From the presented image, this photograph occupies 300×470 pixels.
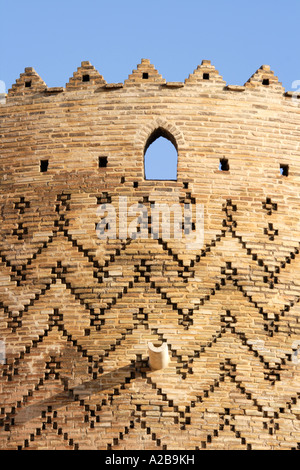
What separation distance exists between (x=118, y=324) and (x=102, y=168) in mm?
1593

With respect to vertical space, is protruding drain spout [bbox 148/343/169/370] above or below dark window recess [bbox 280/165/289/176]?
below

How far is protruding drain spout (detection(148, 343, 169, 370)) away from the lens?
8834mm

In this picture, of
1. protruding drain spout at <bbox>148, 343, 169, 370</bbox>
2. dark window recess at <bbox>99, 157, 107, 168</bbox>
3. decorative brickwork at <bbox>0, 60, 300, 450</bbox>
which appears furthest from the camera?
dark window recess at <bbox>99, 157, 107, 168</bbox>

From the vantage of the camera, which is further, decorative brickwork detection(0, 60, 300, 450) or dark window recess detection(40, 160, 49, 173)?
dark window recess detection(40, 160, 49, 173)

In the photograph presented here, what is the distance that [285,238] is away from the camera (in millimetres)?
9859

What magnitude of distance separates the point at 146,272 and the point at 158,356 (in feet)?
3.11

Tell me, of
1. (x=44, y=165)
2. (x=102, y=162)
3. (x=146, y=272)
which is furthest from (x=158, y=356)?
(x=44, y=165)

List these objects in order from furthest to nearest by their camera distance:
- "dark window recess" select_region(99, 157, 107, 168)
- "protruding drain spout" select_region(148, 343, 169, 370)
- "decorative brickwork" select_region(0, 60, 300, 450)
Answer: "dark window recess" select_region(99, 157, 107, 168) → "decorative brickwork" select_region(0, 60, 300, 450) → "protruding drain spout" select_region(148, 343, 169, 370)

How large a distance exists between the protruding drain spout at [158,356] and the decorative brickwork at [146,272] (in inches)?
4.5

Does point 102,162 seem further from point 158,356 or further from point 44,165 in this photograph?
point 158,356

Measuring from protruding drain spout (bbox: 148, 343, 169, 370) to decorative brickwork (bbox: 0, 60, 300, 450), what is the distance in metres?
0.12

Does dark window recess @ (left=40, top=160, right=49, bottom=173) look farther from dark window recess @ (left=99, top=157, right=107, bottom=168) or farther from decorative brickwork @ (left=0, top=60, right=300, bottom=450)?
dark window recess @ (left=99, top=157, right=107, bottom=168)

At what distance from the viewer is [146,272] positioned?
9555 mm

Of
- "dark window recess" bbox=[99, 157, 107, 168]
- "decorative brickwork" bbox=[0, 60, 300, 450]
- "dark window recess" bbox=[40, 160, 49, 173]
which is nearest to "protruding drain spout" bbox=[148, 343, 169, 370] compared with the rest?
"decorative brickwork" bbox=[0, 60, 300, 450]
